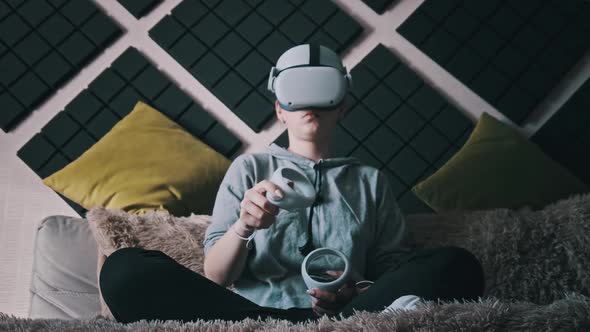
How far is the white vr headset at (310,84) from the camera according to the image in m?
1.51

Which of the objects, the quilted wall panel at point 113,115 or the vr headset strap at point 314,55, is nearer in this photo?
the vr headset strap at point 314,55

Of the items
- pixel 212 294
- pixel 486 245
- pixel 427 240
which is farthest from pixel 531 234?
pixel 212 294

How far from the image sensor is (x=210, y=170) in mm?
2129

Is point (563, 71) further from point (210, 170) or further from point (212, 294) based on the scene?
point (212, 294)

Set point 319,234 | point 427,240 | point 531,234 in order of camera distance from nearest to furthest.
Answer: point 319,234 < point 531,234 < point 427,240

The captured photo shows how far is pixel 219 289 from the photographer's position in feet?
3.78

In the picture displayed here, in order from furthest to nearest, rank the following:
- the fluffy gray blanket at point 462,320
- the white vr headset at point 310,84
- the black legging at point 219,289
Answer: the white vr headset at point 310,84
the black legging at point 219,289
the fluffy gray blanket at point 462,320

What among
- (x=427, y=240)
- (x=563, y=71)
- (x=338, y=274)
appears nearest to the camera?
(x=338, y=274)

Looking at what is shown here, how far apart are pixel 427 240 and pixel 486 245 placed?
18 cm

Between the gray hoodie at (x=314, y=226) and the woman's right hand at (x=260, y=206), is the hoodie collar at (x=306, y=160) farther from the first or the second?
the woman's right hand at (x=260, y=206)

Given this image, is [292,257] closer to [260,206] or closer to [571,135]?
[260,206]

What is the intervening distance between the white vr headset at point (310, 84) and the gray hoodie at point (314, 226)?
0.15 m

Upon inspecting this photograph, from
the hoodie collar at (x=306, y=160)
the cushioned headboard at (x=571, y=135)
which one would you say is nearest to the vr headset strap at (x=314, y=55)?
the hoodie collar at (x=306, y=160)

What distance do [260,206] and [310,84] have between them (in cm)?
45
